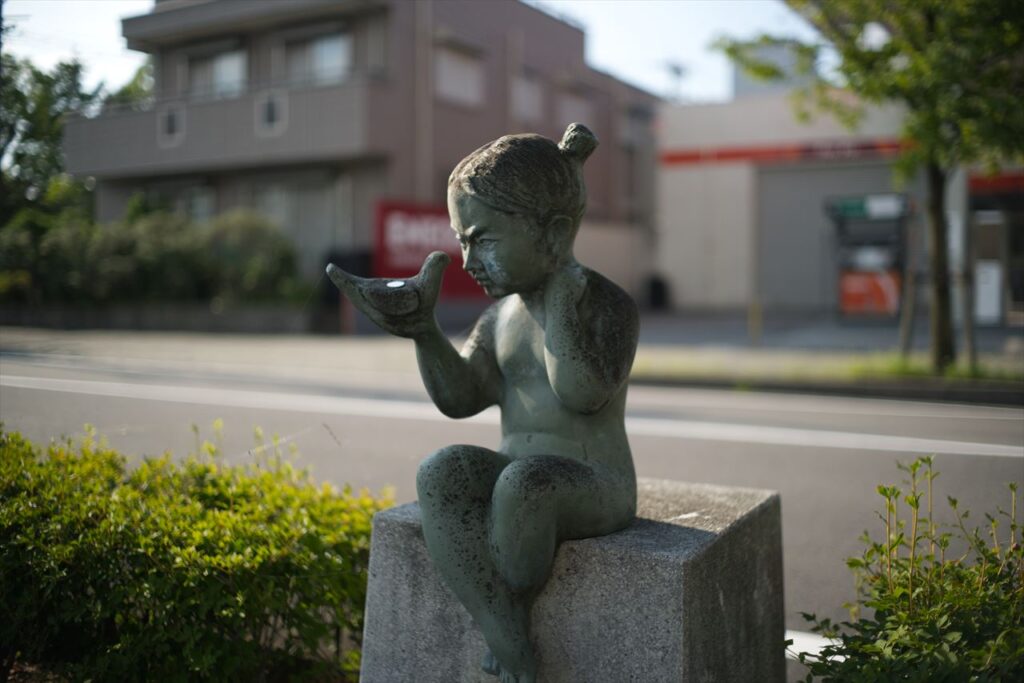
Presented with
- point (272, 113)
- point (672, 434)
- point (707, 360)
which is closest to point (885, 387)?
point (707, 360)

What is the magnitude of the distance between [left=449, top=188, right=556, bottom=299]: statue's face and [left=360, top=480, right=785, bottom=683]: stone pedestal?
64 centimetres

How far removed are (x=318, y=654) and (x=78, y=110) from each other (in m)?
2.11

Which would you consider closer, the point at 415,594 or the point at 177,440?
the point at 415,594

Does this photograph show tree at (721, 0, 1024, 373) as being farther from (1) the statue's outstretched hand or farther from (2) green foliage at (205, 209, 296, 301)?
(2) green foliage at (205, 209, 296, 301)

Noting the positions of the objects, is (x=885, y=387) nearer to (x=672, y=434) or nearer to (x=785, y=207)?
(x=672, y=434)

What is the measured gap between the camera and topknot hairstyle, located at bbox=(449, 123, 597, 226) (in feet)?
7.16

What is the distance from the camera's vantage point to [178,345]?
30.8 feet

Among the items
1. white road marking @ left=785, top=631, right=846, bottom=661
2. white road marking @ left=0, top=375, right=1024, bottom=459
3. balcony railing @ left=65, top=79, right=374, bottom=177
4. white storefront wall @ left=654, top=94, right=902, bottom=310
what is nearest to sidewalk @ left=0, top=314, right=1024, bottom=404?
white road marking @ left=0, top=375, right=1024, bottom=459

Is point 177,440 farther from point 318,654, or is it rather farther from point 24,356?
point 318,654

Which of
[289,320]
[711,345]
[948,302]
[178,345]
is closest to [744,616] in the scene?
[178,345]

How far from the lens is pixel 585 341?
2209mm

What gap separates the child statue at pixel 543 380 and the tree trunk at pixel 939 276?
8764 mm

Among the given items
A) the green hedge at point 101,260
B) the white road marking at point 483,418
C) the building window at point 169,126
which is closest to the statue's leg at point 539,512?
the white road marking at point 483,418

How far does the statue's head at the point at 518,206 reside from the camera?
2.19m
